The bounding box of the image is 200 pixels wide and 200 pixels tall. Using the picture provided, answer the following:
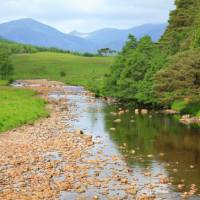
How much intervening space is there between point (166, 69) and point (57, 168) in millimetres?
30342

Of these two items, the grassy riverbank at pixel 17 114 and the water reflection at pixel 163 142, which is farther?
the grassy riverbank at pixel 17 114

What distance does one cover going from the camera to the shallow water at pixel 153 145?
31328 mm

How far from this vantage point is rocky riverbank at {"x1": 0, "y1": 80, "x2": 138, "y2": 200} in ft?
93.8

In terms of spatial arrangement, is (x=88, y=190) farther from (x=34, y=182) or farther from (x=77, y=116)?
(x=77, y=116)

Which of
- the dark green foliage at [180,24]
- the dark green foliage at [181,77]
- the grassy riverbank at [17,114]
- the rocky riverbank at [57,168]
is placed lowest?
the rocky riverbank at [57,168]

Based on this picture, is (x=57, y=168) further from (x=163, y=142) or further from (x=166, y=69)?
(x=166, y=69)

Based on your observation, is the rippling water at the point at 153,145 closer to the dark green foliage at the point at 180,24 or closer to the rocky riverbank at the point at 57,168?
the rocky riverbank at the point at 57,168

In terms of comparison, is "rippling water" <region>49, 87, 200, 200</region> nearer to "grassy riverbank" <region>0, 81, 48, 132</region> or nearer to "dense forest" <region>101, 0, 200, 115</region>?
"dense forest" <region>101, 0, 200, 115</region>

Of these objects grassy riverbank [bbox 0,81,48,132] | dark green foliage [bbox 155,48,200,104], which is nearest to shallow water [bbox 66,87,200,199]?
dark green foliage [bbox 155,48,200,104]

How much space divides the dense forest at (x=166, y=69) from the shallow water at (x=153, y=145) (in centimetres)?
393

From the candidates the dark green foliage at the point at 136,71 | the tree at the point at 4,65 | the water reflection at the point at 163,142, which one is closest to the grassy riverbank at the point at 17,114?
the water reflection at the point at 163,142

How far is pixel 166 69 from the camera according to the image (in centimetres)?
6100

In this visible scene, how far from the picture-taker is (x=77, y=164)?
35.9 metres

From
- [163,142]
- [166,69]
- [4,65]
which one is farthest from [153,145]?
[4,65]
